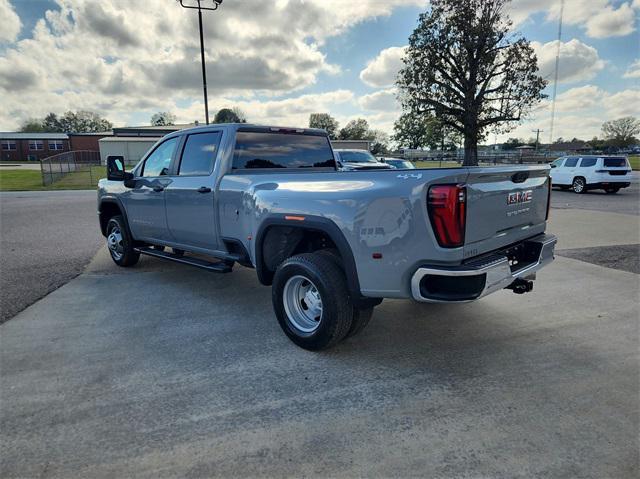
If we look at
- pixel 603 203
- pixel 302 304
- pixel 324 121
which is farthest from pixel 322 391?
pixel 324 121

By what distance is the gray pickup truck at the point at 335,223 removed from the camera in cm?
285

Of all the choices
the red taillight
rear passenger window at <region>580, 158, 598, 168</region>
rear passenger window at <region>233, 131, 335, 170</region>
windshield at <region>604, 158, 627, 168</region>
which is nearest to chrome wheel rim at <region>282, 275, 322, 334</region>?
the red taillight

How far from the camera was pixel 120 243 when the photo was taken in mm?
6438

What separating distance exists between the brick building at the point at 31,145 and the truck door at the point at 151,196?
69.0 m

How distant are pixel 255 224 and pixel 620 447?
3071 millimetres

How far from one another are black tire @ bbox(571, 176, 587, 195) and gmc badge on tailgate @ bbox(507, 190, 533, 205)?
690 inches

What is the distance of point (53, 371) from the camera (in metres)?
3.30

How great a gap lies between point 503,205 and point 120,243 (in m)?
5.46

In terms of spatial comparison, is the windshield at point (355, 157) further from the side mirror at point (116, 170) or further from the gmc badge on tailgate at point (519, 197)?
the gmc badge on tailgate at point (519, 197)

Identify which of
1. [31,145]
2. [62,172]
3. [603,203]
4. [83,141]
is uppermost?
[83,141]

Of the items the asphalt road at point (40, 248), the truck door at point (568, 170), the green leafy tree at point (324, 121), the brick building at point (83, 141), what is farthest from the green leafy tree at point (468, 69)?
the green leafy tree at point (324, 121)

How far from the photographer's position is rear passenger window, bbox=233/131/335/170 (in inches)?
181

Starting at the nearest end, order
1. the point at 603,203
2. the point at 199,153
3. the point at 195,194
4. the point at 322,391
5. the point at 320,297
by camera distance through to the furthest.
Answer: the point at 322,391 < the point at 320,297 < the point at 195,194 < the point at 199,153 < the point at 603,203

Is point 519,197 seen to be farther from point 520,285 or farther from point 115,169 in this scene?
point 115,169
